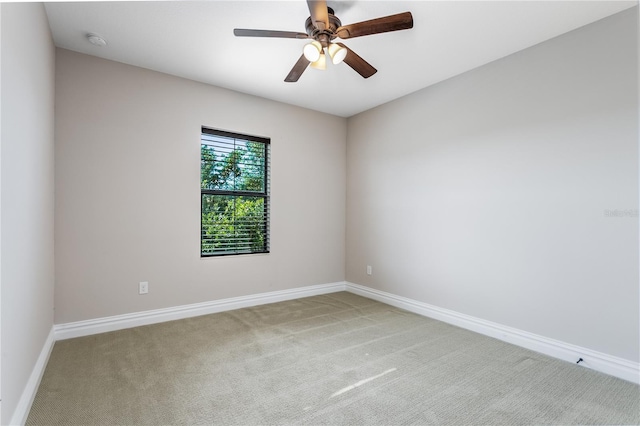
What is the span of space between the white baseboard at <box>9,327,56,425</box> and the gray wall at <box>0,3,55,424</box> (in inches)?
1.8

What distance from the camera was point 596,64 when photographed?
2.36 m

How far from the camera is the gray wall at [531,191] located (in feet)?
7.41

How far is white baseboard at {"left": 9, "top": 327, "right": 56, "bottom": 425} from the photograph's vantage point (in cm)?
160

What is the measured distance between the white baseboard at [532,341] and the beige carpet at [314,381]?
0.25 feet

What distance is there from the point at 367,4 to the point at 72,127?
2.68m

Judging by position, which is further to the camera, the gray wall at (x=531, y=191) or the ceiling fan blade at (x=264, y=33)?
the gray wall at (x=531, y=191)

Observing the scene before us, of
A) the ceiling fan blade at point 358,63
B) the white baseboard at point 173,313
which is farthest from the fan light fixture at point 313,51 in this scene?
the white baseboard at point 173,313

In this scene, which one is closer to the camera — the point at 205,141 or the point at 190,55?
the point at 190,55

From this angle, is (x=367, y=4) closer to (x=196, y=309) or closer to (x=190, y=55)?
(x=190, y=55)

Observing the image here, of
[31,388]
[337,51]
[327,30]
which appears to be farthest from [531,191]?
[31,388]

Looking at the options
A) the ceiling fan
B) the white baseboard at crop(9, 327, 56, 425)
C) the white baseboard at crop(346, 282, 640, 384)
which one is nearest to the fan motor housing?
the ceiling fan

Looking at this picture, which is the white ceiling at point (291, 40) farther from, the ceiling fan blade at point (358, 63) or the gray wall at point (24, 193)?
the gray wall at point (24, 193)

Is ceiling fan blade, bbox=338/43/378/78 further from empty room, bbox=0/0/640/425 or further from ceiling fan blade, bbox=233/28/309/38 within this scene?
ceiling fan blade, bbox=233/28/309/38

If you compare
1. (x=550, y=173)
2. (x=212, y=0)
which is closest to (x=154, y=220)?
(x=212, y=0)
